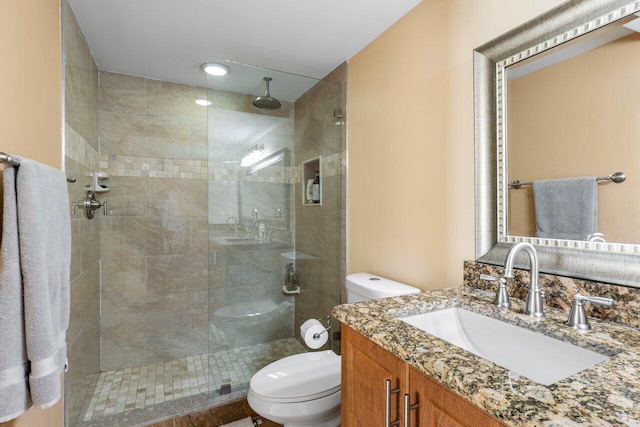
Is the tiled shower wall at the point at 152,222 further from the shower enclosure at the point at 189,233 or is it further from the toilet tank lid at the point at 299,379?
the toilet tank lid at the point at 299,379

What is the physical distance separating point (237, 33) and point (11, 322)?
68.9 inches

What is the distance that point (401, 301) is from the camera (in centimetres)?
114

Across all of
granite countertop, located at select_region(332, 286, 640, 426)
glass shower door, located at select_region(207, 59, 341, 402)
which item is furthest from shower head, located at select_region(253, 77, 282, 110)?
granite countertop, located at select_region(332, 286, 640, 426)

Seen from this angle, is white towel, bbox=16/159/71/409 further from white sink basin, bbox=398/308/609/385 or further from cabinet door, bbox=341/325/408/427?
white sink basin, bbox=398/308/609/385

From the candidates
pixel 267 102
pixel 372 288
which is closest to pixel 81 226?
pixel 267 102

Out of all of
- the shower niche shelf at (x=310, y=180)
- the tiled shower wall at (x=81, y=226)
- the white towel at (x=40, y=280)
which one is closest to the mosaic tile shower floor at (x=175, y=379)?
the tiled shower wall at (x=81, y=226)

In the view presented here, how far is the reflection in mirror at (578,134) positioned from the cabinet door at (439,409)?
2.30ft

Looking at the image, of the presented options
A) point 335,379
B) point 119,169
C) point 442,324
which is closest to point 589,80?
point 442,324

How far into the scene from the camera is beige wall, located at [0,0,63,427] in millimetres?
1019

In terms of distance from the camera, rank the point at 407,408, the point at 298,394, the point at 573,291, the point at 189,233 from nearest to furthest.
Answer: the point at 407,408
the point at 573,291
the point at 298,394
the point at 189,233

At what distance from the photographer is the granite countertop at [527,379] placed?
52cm

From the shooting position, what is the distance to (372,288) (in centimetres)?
163

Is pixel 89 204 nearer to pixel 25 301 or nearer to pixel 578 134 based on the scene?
pixel 25 301

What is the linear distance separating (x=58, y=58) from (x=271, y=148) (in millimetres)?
1158
